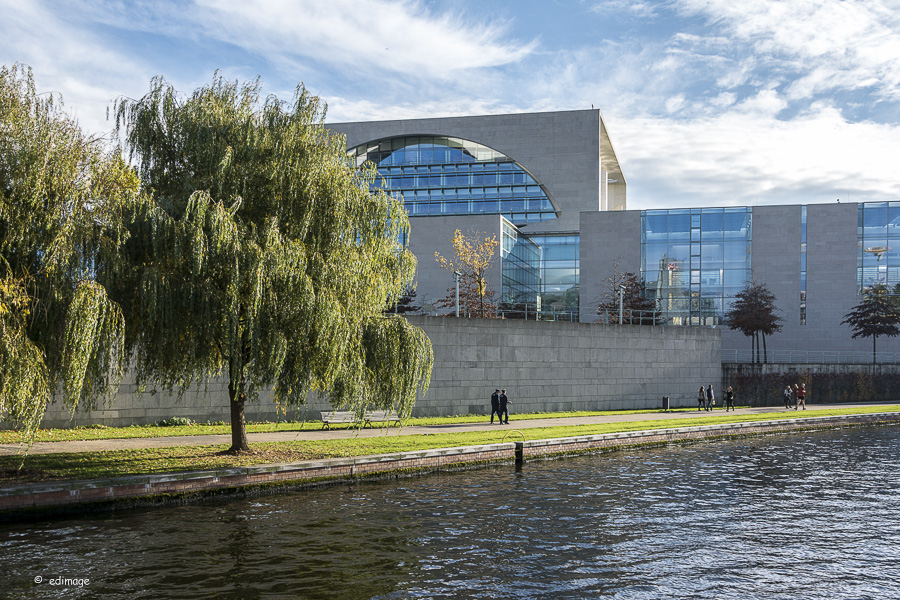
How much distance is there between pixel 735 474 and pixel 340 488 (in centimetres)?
1093

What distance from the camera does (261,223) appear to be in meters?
17.3

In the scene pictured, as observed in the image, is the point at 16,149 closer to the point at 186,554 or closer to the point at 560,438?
the point at 186,554

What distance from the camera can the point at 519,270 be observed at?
5938 cm

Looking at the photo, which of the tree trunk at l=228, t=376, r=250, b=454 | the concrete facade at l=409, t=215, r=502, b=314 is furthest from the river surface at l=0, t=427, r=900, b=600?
the concrete facade at l=409, t=215, r=502, b=314

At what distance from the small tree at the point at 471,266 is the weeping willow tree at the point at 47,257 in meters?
28.7

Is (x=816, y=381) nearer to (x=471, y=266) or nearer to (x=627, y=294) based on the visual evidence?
(x=627, y=294)

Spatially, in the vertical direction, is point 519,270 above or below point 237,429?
above

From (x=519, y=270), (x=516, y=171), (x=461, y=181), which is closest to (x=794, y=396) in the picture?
(x=519, y=270)

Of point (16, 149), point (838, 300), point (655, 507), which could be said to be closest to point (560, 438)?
point (655, 507)

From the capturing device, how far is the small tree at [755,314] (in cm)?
5125

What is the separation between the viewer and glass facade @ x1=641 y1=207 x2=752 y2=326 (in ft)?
188

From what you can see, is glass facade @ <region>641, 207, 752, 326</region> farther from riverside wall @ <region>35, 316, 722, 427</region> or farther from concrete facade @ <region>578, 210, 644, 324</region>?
riverside wall @ <region>35, 316, 722, 427</region>

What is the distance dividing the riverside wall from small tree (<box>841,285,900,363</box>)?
1763 cm

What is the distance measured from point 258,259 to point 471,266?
36.5 metres
